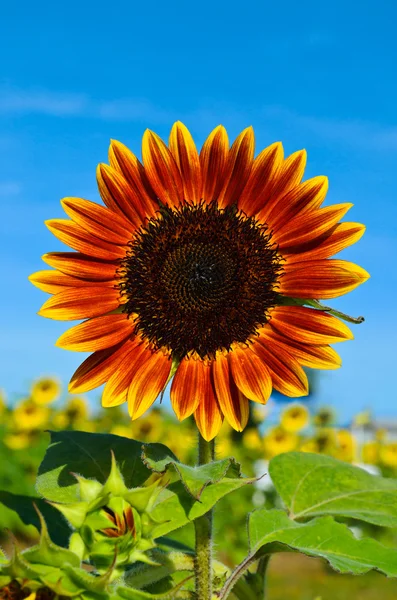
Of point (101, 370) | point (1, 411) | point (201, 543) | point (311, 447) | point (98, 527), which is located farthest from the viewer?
point (1, 411)

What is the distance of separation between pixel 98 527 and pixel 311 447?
537 cm

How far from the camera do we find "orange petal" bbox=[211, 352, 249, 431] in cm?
159

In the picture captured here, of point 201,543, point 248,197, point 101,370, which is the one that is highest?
point 248,197

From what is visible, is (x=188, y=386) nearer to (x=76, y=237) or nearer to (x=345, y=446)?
(x=76, y=237)

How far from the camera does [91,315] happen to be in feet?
5.40

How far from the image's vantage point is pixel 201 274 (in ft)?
5.54

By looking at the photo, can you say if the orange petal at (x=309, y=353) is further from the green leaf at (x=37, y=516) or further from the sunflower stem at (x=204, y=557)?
the green leaf at (x=37, y=516)

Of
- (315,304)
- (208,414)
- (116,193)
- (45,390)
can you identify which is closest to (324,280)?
(315,304)

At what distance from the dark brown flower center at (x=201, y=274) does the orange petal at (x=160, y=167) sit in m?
0.04

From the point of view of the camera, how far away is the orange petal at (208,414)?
1.49 metres

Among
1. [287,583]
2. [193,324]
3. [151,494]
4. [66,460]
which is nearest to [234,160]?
[193,324]

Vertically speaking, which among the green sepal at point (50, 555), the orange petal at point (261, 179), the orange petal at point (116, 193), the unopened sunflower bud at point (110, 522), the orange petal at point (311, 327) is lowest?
the green sepal at point (50, 555)

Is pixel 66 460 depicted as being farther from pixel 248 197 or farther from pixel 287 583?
pixel 287 583

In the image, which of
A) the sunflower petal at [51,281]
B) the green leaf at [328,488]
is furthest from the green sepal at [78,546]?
the green leaf at [328,488]
